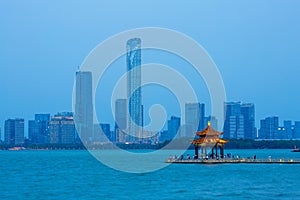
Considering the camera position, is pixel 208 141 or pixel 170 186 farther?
pixel 208 141

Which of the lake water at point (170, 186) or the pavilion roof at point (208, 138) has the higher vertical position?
the pavilion roof at point (208, 138)

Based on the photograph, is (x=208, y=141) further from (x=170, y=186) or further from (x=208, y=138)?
(x=170, y=186)

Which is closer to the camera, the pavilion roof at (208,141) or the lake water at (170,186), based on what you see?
the lake water at (170,186)

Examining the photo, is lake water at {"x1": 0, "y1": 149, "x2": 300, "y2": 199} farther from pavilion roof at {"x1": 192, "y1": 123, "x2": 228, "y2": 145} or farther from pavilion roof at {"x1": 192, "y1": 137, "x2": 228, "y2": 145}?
pavilion roof at {"x1": 192, "y1": 123, "x2": 228, "y2": 145}

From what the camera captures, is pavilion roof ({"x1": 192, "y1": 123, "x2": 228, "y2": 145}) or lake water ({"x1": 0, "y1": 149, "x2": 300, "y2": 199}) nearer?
lake water ({"x1": 0, "y1": 149, "x2": 300, "y2": 199})

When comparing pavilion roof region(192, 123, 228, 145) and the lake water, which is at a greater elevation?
pavilion roof region(192, 123, 228, 145)

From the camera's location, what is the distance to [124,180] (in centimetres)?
6856

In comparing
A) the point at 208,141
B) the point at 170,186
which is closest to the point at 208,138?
the point at 208,141

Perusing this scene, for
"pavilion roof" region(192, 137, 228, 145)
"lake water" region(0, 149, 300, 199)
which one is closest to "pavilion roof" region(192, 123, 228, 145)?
"pavilion roof" region(192, 137, 228, 145)

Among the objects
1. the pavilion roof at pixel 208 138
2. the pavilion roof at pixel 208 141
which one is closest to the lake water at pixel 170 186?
the pavilion roof at pixel 208 141

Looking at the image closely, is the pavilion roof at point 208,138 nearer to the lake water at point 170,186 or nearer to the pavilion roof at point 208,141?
the pavilion roof at point 208,141

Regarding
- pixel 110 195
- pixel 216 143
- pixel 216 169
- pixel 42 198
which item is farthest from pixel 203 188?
pixel 216 143

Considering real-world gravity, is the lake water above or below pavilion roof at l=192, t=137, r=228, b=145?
below

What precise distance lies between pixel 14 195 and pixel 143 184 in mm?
13464
